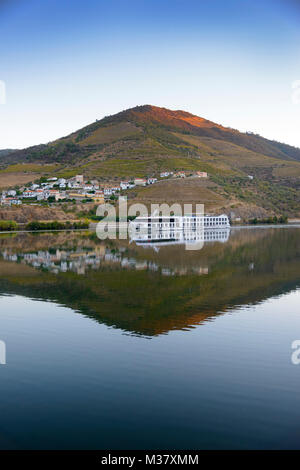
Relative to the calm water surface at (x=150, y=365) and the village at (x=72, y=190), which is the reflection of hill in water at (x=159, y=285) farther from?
the village at (x=72, y=190)

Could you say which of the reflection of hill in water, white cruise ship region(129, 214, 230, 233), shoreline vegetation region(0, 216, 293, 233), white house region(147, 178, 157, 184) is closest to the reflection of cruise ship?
white cruise ship region(129, 214, 230, 233)

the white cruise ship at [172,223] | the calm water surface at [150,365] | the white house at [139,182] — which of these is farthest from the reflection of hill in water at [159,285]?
the white house at [139,182]

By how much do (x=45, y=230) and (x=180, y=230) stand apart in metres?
20.3

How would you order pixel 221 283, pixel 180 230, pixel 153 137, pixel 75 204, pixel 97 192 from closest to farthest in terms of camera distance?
pixel 221 283, pixel 180 230, pixel 75 204, pixel 97 192, pixel 153 137

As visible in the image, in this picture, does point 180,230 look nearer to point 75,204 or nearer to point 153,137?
point 75,204

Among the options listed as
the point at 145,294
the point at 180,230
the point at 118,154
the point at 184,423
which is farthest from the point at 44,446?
the point at 118,154

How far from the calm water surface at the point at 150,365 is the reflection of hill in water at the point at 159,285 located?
0.28 ft

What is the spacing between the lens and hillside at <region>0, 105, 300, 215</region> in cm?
9212

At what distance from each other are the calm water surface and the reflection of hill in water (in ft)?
0.28

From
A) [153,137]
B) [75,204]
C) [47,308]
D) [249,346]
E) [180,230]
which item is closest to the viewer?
[249,346]

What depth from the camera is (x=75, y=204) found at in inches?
3115

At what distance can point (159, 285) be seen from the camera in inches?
711

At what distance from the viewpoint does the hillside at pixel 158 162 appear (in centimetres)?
9212

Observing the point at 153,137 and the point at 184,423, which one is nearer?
the point at 184,423
